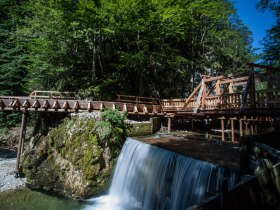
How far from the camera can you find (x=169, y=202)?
9.09 m

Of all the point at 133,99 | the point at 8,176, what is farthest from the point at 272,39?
the point at 8,176

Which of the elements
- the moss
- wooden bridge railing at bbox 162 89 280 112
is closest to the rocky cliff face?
the moss

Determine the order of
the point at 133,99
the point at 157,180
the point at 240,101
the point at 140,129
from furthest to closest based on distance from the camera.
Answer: the point at 133,99 → the point at 140,129 → the point at 157,180 → the point at 240,101

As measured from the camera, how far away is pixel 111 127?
45.0 feet

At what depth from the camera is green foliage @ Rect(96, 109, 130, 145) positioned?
43.9 feet

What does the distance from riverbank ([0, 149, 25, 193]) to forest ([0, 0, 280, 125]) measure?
28.6 ft

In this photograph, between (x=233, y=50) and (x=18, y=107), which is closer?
(x=18, y=107)

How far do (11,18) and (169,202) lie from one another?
3426cm

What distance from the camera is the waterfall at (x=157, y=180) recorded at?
775 centimetres

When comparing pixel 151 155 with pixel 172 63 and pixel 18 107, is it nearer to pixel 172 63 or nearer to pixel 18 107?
pixel 18 107

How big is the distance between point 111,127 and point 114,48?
44.5 feet

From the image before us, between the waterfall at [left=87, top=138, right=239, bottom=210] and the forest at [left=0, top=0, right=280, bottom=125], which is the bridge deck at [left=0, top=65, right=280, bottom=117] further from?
the forest at [left=0, top=0, right=280, bottom=125]

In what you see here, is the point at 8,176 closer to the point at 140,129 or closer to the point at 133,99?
the point at 140,129

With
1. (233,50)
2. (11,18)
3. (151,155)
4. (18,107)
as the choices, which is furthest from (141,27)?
(11,18)
